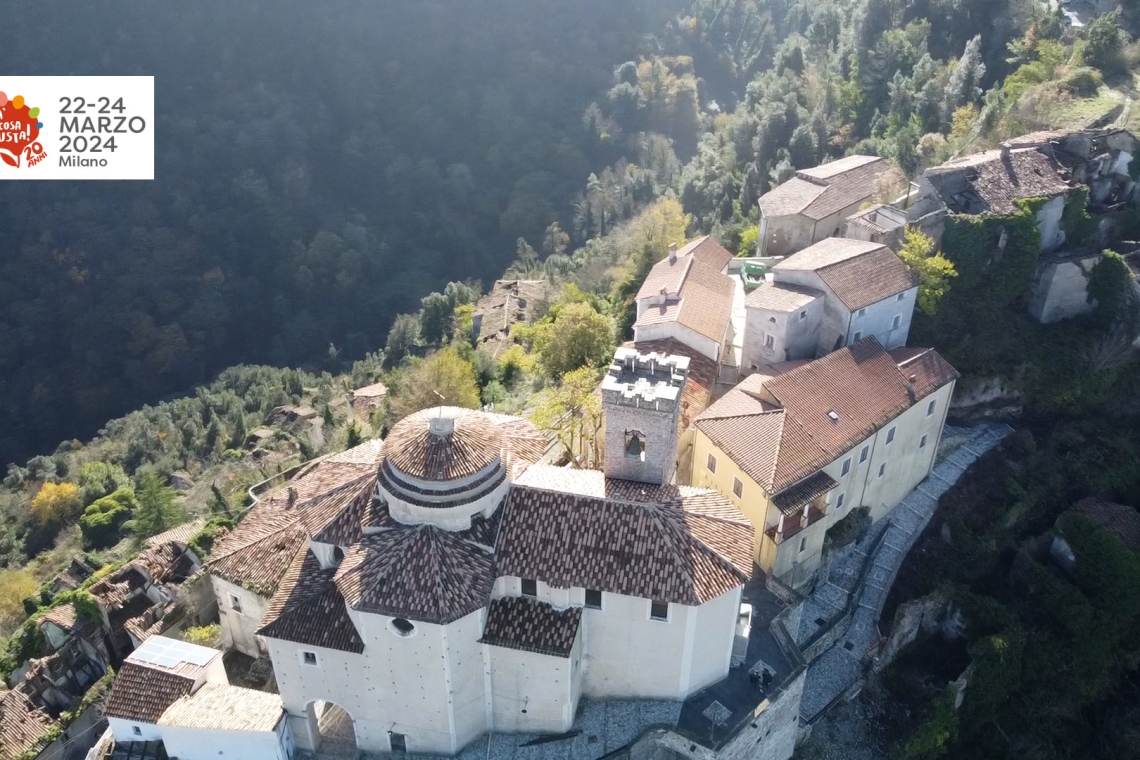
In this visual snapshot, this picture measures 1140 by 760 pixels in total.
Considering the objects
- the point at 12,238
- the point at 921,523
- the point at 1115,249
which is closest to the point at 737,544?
the point at 921,523

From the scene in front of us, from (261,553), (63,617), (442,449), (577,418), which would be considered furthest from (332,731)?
(63,617)

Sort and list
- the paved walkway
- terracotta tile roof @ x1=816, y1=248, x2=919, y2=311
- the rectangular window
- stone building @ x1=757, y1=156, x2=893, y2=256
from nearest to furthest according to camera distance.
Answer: the rectangular window < the paved walkway < terracotta tile roof @ x1=816, y1=248, x2=919, y2=311 < stone building @ x1=757, y1=156, x2=893, y2=256

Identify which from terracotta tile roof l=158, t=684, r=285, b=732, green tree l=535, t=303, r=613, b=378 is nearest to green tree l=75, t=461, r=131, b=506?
green tree l=535, t=303, r=613, b=378

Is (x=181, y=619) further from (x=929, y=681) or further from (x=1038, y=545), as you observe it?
(x=1038, y=545)

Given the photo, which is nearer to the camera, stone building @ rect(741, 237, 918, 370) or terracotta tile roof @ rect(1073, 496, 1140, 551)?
terracotta tile roof @ rect(1073, 496, 1140, 551)

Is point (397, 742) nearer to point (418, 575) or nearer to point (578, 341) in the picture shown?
point (418, 575)

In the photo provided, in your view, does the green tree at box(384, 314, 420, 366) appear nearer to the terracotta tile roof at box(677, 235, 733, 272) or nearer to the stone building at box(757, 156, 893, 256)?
the terracotta tile roof at box(677, 235, 733, 272)
